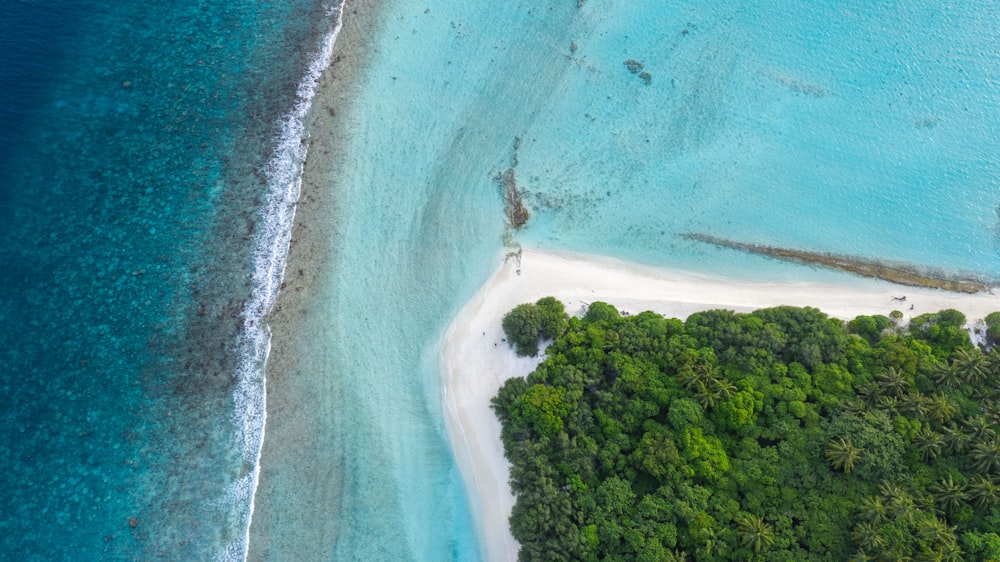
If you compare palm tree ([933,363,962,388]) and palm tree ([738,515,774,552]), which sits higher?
palm tree ([933,363,962,388])

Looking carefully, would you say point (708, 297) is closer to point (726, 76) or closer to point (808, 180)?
point (808, 180)

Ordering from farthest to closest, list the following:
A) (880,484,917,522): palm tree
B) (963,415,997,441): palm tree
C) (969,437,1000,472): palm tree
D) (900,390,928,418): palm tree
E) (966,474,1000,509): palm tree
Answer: (900,390,928,418): palm tree
(963,415,997,441): palm tree
(969,437,1000,472): palm tree
(966,474,1000,509): palm tree
(880,484,917,522): palm tree

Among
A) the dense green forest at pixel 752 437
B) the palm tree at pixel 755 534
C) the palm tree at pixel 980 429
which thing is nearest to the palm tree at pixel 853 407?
the dense green forest at pixel 752 437

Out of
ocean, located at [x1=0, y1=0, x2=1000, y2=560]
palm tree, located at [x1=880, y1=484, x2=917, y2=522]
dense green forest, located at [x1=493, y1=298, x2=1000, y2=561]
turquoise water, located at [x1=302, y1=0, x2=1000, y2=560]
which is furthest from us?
turquoise water, located at [x1=302, y1=0, x2=1000, y2=560]

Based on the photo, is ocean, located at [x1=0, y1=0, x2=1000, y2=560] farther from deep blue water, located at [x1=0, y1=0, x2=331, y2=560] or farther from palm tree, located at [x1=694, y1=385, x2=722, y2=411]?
palm tree, located at [x1=694, y1=385, x2=722, y2=411]

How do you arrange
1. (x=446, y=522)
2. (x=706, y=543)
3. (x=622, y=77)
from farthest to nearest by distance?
1. (x=622, y=77)
2. (x=446, y=522)
3. (x=706, y=543)

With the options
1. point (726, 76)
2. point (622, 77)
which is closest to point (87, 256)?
point (622, 77)

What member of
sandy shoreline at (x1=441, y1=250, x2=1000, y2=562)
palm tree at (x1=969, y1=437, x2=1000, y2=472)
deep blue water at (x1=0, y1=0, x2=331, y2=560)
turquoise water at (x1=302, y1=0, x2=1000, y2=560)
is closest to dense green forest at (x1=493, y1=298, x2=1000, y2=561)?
palm tree at (x1=969, y1=437, x2=1000, y2=472)

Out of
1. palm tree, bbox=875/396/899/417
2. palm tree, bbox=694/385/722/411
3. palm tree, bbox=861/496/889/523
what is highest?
palm tree, bbox=875/396/899/417
